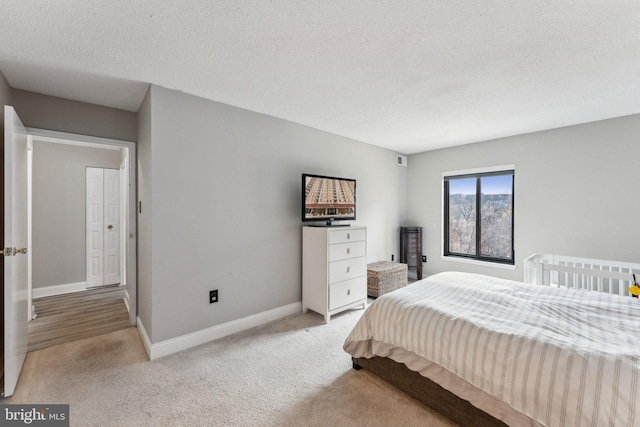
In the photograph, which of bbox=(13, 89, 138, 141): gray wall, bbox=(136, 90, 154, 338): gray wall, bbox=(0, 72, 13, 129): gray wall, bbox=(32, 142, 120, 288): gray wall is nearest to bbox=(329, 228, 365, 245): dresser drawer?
bbox=(136, 90, 154, 338): gray wall

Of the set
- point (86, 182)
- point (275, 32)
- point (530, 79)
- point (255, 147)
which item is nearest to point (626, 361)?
point (530, 79)

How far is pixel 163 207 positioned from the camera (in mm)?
2375

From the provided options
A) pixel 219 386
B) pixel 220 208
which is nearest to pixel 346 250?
pixel 220 208

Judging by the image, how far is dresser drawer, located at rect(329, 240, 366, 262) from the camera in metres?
3.06

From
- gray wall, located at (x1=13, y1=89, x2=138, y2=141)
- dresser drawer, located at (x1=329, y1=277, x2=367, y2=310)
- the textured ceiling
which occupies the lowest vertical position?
dresser drawer, located at (x1=329, y1=277, x2=367, y2=310)

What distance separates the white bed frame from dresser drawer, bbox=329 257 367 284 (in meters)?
1.74

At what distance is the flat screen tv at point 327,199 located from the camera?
3.21 m

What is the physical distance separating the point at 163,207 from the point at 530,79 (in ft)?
10.7

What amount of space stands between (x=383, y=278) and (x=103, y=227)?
4.58 m

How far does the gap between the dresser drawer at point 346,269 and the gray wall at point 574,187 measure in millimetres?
2046

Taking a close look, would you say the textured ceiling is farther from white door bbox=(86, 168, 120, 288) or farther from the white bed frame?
white door bbox=(86, 168, 120, 288)

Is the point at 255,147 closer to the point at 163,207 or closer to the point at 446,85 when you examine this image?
the point at 163,207

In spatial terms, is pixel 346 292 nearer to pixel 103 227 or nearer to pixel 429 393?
pixel 429 393

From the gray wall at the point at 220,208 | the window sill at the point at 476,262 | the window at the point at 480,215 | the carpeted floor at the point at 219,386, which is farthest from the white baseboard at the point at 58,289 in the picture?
the window at the point at 480,215
